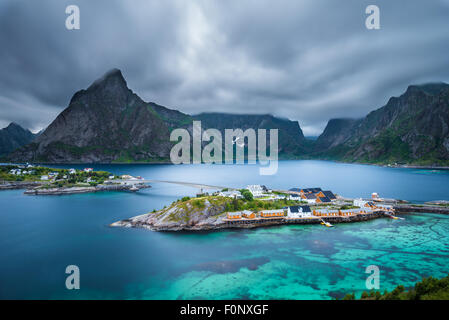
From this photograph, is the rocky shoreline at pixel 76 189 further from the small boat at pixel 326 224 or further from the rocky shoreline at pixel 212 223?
the small boat at pixel 326 224

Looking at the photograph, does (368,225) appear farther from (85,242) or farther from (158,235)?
(85,242)

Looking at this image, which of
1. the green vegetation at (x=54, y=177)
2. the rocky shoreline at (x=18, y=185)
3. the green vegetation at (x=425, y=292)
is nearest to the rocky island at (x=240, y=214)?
the green vegetation at (x=425, y=292)

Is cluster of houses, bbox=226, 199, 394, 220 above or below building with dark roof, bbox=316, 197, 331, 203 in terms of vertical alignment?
below

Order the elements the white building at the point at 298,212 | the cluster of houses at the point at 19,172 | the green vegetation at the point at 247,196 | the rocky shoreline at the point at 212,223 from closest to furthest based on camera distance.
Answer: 1. the rocky shoreline at the point at 212,223
2. the white building at the point at 298,212
3. the green vegetation at the point at 247,196
4. the cluster of houses at the point at 19,172

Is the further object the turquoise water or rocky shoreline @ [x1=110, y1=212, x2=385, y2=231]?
rocky shoreline @ [x1=110, y1=212, x2=385, y2=231]

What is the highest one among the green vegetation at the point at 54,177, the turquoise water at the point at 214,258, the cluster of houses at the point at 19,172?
the cluster of houses at the point at 19,172

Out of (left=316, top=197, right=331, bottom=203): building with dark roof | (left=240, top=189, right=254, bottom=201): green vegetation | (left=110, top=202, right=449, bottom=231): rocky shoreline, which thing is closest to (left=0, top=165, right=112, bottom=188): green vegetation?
(left=110, top=202, right=449, bottom=231): rocky shoreline

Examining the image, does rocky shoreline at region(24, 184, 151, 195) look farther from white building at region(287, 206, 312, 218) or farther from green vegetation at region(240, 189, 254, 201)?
white building at region(287, 206, 312, 218)

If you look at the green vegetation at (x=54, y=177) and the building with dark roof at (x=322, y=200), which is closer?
the building with dark roof at (x=322, y=200)

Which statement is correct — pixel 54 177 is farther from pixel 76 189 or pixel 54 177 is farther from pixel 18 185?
pixel 76 189

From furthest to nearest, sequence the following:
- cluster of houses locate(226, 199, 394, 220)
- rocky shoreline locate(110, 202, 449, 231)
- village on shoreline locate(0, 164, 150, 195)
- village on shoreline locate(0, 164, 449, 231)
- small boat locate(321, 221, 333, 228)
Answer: village on shoreline locate(0, 164, 150, 195) < cluster of houses locate(226, 199, 394, 220) < small boat locate(321, 221, 333, 228) < village on shoreline locate(0, 164, 449, 231) < rocky shoreline locate(110, 202, 449, 231)
